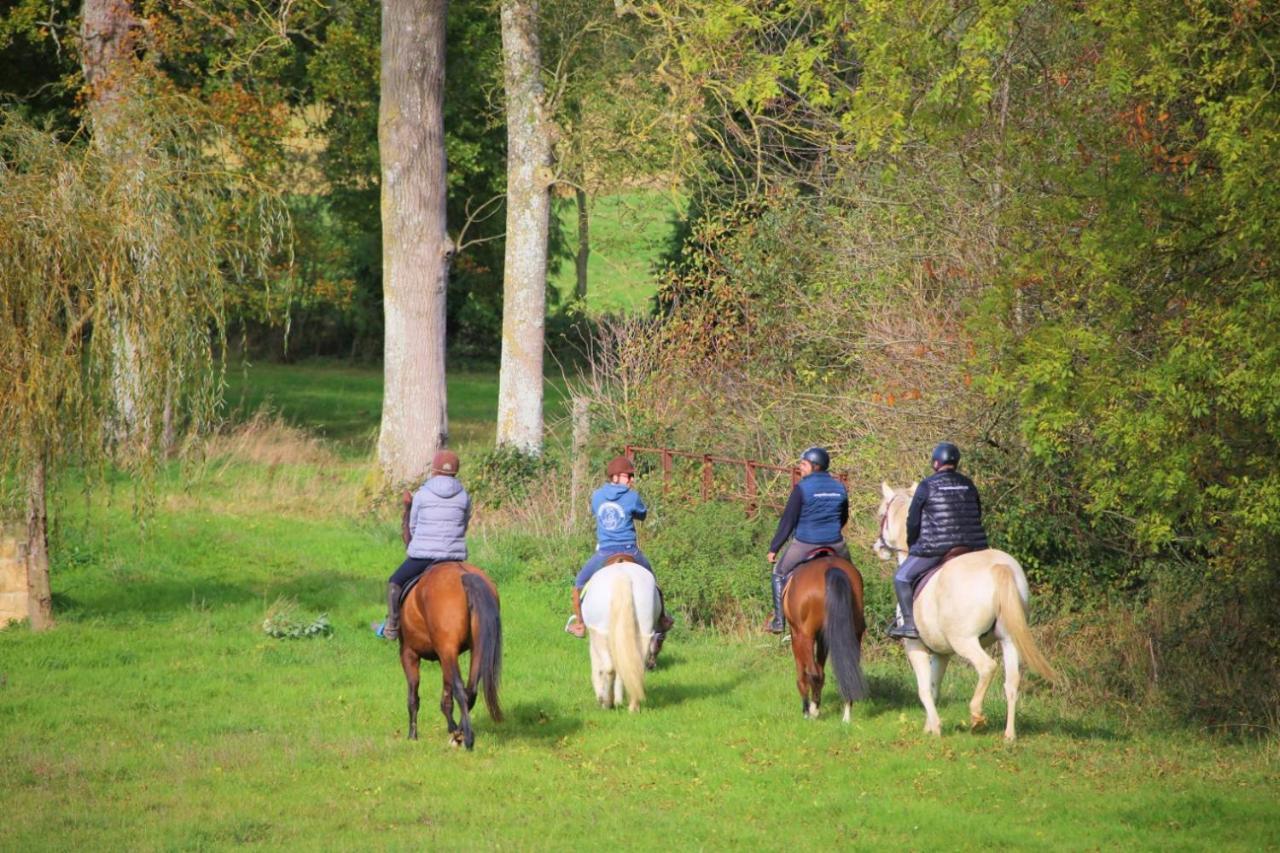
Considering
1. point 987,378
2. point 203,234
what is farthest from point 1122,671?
point 203,234

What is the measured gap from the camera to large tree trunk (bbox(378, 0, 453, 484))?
2555cm

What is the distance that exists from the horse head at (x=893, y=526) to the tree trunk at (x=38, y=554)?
28.0 feet

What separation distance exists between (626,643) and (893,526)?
2883mm

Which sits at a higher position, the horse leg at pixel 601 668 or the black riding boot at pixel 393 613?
the black riding boot at pixel 393 613

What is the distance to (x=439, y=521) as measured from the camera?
44.2 feet

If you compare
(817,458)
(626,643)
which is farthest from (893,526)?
(626,643)

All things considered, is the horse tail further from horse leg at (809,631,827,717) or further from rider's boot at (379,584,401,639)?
horse leg at (809,631,827,717)

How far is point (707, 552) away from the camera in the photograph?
19.5 meters

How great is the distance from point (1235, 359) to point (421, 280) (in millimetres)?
15912

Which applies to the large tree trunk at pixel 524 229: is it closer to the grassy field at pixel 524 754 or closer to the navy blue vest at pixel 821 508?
the grassy field at pixel 524 754

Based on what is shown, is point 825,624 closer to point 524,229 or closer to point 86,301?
point 86,301

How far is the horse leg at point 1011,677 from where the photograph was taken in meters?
12.7

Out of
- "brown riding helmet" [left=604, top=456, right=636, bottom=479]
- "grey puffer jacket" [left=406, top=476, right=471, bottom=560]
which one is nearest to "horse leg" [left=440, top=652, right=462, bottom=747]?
"grey puffer jacket" [left=406, top=476, right=471, bottom=560]

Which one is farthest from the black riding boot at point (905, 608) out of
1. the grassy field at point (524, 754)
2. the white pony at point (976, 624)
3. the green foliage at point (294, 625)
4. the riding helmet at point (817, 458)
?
the green foliage at point (294, 625)
